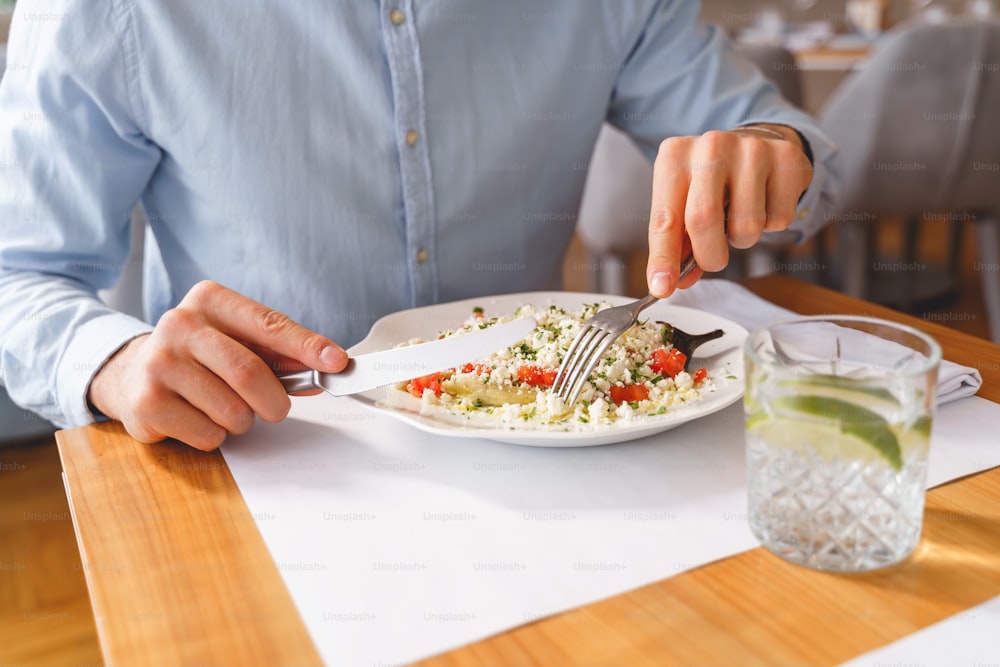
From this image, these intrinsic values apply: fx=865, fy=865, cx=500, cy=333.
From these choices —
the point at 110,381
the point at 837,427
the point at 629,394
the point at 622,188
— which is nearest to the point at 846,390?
the point at 837,427

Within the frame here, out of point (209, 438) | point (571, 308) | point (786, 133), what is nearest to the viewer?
point (209, 438)

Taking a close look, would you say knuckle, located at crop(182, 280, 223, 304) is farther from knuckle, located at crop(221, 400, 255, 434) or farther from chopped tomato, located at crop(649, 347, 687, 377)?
chopped tomato, located at crop(649, 347, 687, 377)

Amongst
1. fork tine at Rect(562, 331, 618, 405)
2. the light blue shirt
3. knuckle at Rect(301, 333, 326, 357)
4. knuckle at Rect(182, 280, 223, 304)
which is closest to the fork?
fork tine at Rect(562, 331, 618, 405)

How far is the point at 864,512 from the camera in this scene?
1.88 ft

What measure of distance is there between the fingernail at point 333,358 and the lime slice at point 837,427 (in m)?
0.39

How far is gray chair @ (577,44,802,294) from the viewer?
261 centimetres

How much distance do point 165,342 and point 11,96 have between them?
53 cm

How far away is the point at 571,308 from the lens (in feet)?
3.43

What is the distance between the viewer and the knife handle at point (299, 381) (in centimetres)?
81

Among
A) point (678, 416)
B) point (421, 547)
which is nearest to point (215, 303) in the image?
point (421, 547)

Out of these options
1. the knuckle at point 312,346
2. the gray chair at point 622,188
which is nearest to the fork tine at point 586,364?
the knuckle at point 312,346

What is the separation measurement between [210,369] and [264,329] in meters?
0.06

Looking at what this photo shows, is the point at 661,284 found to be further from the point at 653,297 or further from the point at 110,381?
the point at 110,381

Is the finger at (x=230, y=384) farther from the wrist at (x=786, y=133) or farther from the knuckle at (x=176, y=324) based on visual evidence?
the wrist at (x=786, y=133)
